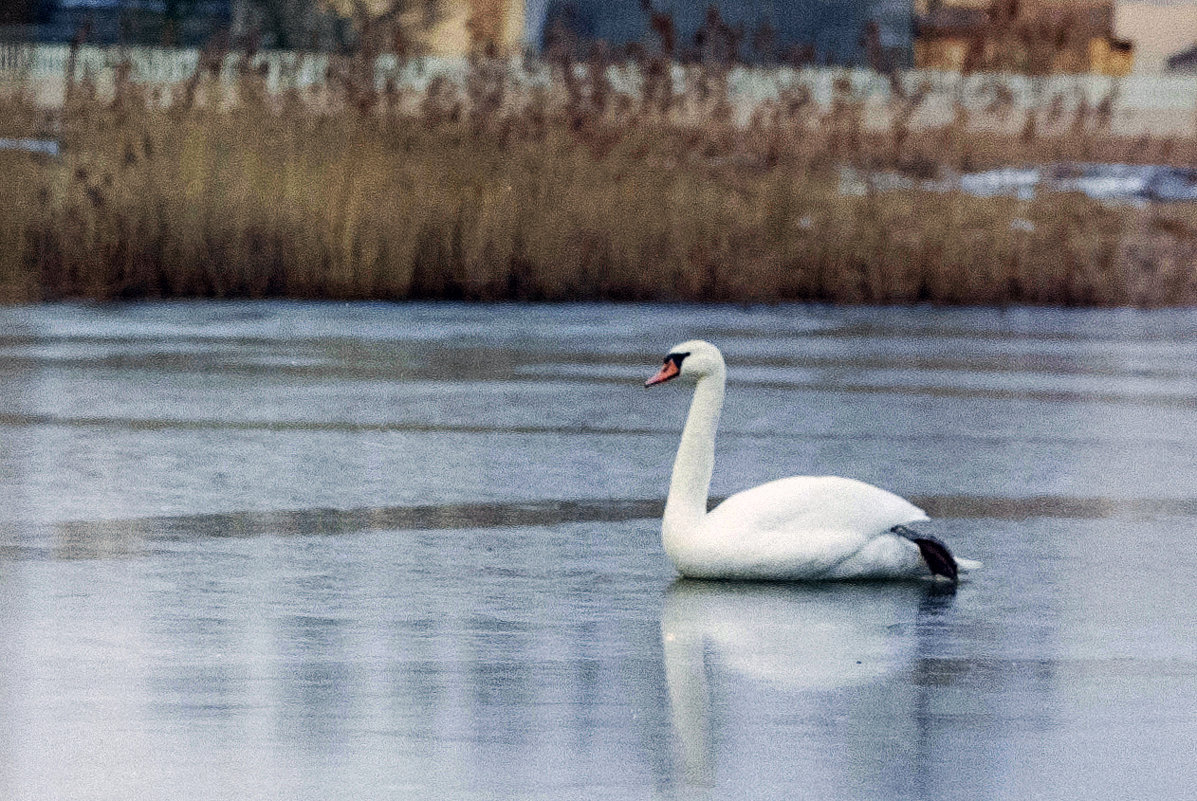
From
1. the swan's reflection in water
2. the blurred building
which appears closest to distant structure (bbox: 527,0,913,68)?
the blurred building

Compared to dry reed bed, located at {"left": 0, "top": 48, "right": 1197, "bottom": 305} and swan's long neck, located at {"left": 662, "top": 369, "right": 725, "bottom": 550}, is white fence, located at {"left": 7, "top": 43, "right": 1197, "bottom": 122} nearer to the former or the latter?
dry reed bed, located at {"left": 0, "top": 48, "right": 1197, "bottom": 305}

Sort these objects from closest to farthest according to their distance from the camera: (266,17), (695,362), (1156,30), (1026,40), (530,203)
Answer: (695,362) < (530,203) < (1026,40) < (266,17) < (1156,30)

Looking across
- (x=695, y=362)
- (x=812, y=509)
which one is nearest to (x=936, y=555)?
(x=812, y=509)

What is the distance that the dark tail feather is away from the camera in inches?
292

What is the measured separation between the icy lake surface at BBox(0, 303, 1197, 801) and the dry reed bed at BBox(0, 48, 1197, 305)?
125 inches

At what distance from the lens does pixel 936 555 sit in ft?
24.4

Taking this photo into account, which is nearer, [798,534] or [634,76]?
[798,534]

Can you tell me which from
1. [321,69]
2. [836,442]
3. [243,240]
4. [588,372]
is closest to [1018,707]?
Result: [836,442]

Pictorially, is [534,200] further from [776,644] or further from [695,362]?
[776,644]

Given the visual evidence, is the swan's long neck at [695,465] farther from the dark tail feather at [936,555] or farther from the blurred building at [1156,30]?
the blurred building at [1156,30]

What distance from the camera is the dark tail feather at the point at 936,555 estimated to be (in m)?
7.41

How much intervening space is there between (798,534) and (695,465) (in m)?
0.43

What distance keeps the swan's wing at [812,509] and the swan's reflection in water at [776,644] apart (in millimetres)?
195

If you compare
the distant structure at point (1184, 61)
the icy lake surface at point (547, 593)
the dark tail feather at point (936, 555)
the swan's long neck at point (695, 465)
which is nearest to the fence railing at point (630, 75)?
the icy lake surface at point (547, 593)
